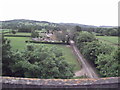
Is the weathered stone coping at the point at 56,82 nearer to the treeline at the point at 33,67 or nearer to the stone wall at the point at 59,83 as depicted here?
the stone wall at the point at 59,83

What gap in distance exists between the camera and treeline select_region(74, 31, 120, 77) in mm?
9256

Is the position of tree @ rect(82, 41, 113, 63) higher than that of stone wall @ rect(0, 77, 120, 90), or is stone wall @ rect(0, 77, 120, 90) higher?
stone wall @ rect(0, 77, 120, 90)

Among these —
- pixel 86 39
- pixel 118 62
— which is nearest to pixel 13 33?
pixel 86 39

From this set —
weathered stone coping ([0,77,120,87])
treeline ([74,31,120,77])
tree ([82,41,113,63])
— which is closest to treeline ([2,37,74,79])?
treeline ([74,31,120,77])

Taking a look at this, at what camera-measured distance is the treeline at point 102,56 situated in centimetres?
926

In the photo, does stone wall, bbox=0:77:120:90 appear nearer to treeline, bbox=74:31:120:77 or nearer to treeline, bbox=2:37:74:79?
treeline, bbox=2:37:74:79

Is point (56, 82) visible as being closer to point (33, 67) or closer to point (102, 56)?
point (33, 67)

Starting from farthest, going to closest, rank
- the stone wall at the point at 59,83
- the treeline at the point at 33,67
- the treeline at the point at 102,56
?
the treeline at the point at 102,56 → the treeline at the point at 33,67 → the stone wall at the point at 59,83

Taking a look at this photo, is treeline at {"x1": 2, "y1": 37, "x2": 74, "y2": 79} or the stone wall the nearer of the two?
the stone wall

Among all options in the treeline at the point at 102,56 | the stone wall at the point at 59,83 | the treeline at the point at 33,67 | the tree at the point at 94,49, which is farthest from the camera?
the tree at the point at 94,49

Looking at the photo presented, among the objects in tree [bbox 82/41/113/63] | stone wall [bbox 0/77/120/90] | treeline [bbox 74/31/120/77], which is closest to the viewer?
stone wall [bbox 0/77/120/90]

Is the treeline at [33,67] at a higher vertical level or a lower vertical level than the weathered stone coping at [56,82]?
lower

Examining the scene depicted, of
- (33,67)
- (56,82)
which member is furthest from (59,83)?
(33,67)

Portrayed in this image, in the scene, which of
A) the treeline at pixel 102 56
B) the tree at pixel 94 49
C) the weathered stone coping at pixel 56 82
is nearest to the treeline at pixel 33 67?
the treeline at pixel 102 56
